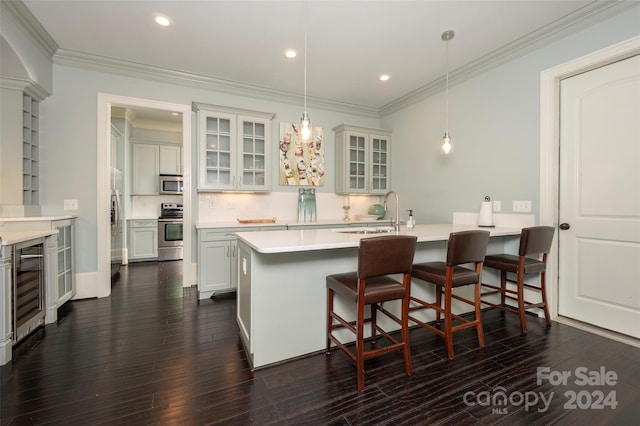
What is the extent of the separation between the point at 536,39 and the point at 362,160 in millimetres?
2576

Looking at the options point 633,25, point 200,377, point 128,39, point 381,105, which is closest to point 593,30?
point 633,25

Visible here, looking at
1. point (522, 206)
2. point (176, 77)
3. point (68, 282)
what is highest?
point (176, 77)

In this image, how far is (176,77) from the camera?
3568 mm

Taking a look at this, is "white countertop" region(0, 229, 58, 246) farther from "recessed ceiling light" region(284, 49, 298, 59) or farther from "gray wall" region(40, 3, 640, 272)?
"recessed ceiling light" region(284, 49, 298, 59)

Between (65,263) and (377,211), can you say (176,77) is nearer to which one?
(65,263)

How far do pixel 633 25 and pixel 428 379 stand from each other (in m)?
3.19

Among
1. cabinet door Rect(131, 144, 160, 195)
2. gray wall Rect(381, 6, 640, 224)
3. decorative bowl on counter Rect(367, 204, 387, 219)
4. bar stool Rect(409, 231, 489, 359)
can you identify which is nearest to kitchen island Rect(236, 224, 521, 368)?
bar stool Rect(409, 231, 489, 359)

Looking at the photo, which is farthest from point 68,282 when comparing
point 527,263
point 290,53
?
point 527,263

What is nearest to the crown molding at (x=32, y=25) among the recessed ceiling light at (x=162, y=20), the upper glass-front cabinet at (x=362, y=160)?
the recessed ceiling light at (x=162, y=20)

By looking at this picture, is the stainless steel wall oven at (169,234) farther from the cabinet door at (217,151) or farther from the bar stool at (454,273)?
the bar stool at (454,273)

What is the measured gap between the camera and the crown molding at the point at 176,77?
3.15 meters

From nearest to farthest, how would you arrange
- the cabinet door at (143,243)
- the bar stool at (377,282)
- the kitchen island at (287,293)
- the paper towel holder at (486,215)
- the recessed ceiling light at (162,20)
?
the bar stool at (377,282) < the kitchen island at (287,293) < the recessed ceiling light at (162,20) < the paper towel holder at (486,215) < the cabinet door at (143,243)

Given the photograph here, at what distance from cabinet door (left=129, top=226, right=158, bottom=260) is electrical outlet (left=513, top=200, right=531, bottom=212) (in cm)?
607

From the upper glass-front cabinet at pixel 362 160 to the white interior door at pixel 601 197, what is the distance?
2505 mm
